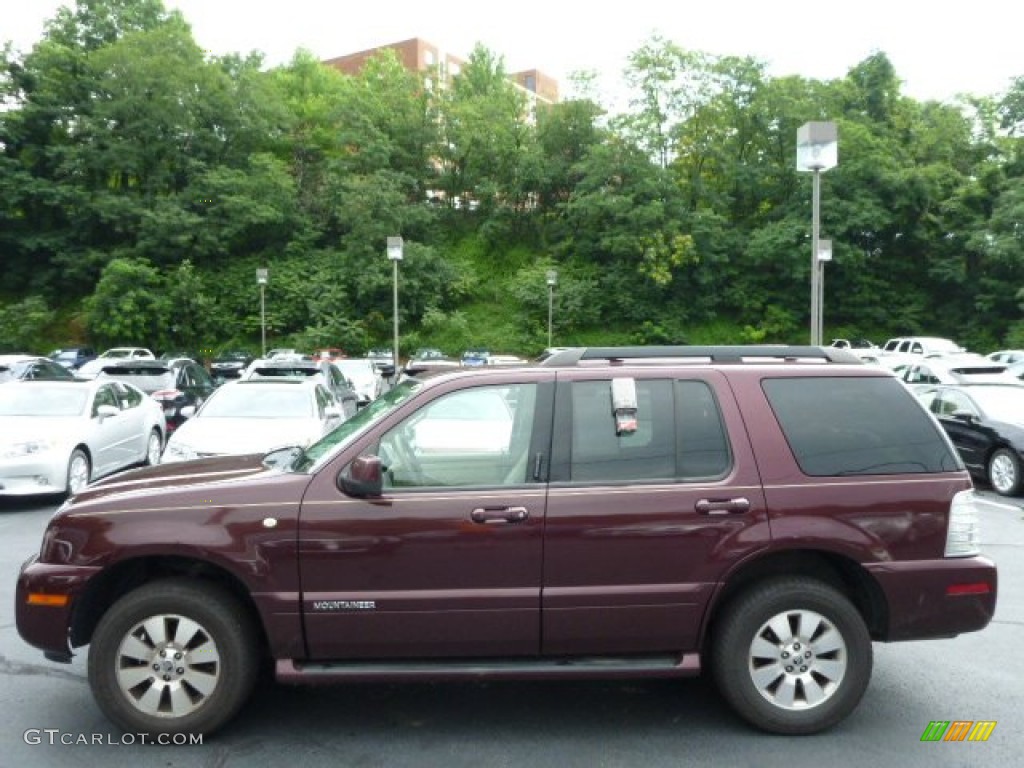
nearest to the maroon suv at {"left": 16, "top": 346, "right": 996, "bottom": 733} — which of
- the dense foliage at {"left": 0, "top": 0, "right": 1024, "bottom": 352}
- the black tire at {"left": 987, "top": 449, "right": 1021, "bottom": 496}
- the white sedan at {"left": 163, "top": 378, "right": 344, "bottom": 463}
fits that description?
the white sedan at {"left": 163, "top": 378, "right": 344, "bottom": 463}

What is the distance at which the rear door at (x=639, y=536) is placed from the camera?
13.6ft

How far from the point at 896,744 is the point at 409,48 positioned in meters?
85.3

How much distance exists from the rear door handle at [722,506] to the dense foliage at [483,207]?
3898cm

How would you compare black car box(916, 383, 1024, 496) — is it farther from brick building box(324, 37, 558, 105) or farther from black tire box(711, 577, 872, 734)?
brick building box(324, 37, 558, 105)

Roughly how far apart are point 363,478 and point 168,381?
14.9 meters

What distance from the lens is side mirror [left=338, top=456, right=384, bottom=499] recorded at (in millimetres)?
4059

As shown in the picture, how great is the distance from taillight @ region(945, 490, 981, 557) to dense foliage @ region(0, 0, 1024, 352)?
1527 inches

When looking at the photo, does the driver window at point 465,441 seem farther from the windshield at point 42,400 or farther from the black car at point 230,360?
the black car at point 230,360

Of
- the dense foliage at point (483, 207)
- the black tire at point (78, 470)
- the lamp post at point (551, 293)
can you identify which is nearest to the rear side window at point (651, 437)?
the black tire at point (78, 470)

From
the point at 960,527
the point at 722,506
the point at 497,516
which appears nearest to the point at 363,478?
the point at 497,516

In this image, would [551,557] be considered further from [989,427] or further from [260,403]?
[989,427]

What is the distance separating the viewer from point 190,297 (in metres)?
43.5

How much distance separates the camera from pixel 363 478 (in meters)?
4.07

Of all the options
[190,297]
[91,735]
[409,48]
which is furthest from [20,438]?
[409,48]
